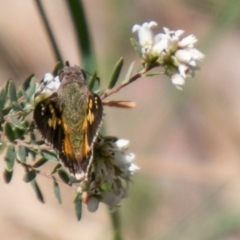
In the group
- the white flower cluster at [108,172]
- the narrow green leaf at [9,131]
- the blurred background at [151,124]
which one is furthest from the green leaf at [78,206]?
the blurred background at [151,124]

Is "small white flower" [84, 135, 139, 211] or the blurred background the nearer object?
"small white flower" [84, 135, 139, 211]

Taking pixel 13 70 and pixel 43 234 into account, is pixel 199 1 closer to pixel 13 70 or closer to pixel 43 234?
pixel 13 70

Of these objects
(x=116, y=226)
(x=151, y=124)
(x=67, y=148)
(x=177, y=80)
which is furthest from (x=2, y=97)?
(x=151, y=124)

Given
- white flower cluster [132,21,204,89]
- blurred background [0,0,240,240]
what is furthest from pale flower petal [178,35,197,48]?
Result: blurred background [0,0,240,240]

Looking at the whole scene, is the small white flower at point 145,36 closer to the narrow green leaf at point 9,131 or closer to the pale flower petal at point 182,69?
the pale flower petal at point 182,69

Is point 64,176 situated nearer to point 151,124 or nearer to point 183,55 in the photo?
point 183,55

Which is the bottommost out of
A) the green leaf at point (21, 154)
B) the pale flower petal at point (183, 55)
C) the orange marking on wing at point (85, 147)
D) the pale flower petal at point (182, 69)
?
the green leaf at point (21, 154)

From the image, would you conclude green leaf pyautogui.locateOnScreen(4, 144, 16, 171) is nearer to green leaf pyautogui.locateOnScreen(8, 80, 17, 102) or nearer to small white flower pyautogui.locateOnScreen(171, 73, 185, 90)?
green leaf pyautogui.locateOnScreen(8, 80, 17, 102)
